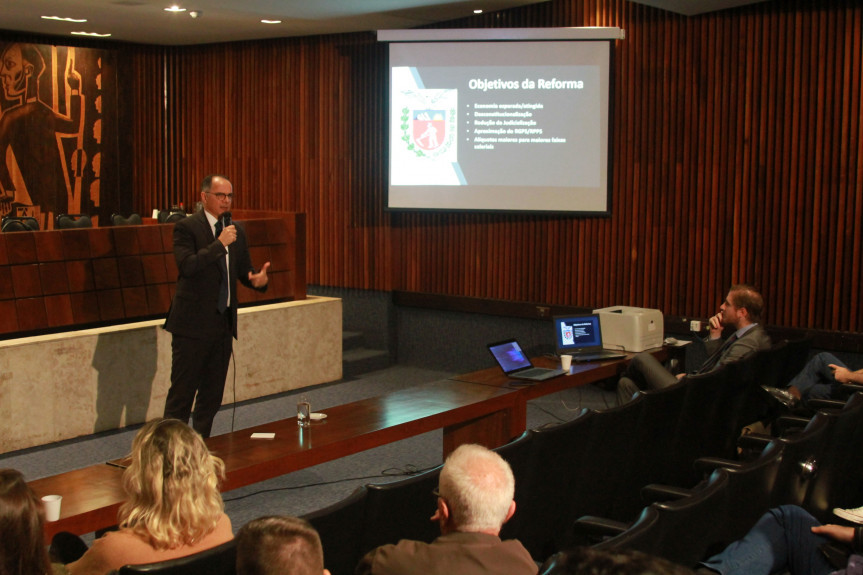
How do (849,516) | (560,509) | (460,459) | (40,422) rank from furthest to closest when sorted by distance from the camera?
(40,422) < (560,509) < (849,516) < (460,459)

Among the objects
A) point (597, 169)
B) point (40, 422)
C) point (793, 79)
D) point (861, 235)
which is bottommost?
point (40, 422)

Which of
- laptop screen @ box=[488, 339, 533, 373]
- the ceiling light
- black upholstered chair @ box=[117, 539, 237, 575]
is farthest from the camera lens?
the ceiling light

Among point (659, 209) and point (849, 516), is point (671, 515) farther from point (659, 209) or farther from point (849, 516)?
point (659, 209)

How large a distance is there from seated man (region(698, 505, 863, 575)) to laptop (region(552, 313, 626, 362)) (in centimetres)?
274

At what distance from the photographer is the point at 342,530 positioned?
8.74 feet

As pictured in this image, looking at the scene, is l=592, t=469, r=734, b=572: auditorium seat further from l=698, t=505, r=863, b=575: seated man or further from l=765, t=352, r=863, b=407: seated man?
l=765, t=352, r=863, b=407: seated man

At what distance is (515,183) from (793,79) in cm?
233

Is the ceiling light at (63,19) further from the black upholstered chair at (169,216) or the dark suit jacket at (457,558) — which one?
the dark suit jacket at (457,558)

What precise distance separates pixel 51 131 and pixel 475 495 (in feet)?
28.9

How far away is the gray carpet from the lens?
5.07 meters

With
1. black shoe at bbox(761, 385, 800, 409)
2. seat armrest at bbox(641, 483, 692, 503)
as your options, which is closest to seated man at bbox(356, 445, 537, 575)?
seat armrest at bbox(641, 483, 692, 503)

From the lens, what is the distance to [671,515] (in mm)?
2646

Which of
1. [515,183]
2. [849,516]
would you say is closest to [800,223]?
[515,183]

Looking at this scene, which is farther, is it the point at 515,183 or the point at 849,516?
the point at 515,183
